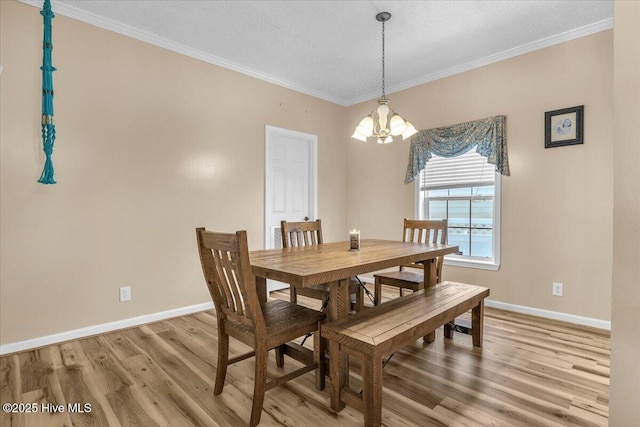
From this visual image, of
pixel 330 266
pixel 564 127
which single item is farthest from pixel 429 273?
pixel 564 127

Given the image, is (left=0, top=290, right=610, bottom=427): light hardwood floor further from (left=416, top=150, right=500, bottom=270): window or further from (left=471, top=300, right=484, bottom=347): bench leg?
(left=416, top=150, right=500, bottom=270): window

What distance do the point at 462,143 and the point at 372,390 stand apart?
2981 mm

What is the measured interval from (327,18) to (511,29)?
5.60 ft

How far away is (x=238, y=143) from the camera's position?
3.74 m

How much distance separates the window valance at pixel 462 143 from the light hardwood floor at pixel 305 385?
1.81 meters

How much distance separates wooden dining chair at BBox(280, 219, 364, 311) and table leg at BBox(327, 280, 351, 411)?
0.57m

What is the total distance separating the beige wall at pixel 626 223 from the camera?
1.04 metres

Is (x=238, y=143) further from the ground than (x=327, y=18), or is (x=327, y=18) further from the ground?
(x=327, y=18)

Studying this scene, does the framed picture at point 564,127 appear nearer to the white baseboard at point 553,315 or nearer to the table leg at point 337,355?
the white baseboard at point 553,315

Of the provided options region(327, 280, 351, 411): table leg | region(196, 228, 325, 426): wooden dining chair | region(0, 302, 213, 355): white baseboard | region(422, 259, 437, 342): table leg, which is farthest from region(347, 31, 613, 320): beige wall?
region(0, 302, 213, 355): white baseboard

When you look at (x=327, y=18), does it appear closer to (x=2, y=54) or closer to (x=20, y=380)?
(x=2, y=54)

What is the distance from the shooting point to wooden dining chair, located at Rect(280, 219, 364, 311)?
2515 mm

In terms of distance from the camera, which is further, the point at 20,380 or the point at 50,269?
the point at 50,269

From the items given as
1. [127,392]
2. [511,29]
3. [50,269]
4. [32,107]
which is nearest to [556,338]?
[511,29]
